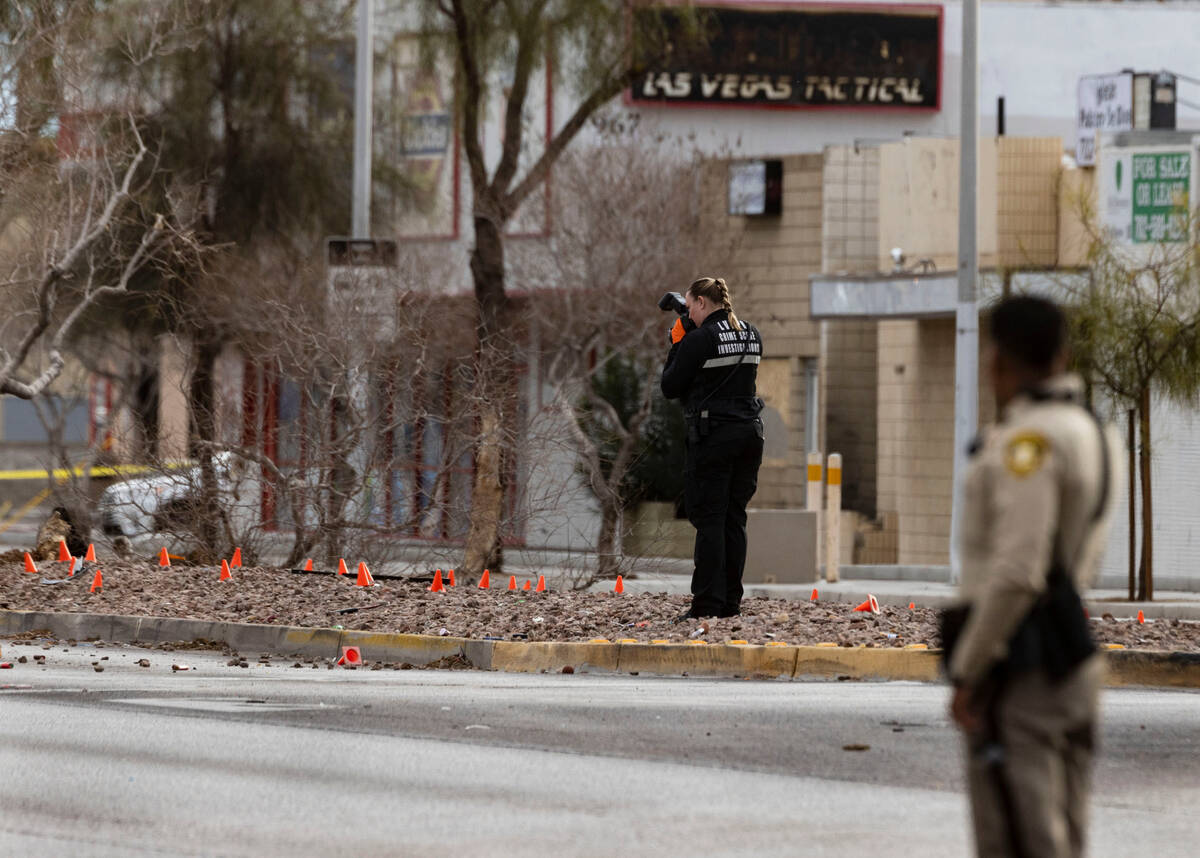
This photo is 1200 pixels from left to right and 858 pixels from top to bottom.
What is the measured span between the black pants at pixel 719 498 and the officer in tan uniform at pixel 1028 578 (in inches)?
272

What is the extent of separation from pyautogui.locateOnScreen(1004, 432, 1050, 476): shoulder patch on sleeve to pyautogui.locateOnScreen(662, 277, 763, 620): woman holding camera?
23.0 feet

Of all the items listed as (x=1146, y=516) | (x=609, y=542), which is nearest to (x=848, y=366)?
(x=1146, y=516)

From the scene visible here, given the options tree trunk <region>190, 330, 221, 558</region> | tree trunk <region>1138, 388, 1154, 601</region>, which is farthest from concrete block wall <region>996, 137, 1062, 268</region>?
tree trunk <region>190, 330, 221, 558</region>

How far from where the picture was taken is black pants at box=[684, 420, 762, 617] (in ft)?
36.4

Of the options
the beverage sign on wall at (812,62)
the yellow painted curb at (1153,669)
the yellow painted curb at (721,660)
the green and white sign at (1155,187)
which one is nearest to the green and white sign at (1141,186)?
the green and white sign at (1155,187)

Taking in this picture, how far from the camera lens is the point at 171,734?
8.33 m

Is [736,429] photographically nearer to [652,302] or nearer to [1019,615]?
[1019,615]

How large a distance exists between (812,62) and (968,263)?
1149cm

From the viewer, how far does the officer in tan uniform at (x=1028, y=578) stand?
3932 millimetres

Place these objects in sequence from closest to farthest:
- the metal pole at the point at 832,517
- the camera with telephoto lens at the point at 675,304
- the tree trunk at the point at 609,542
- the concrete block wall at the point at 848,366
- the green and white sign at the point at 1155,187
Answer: the camera with telephoto lens at the point at 675,304
the tree trunk at the point at 609,542
the metal pole at the point at 832,517
the green and white sign at the point at 1155,187
the concrete block wall at the point at 848,366

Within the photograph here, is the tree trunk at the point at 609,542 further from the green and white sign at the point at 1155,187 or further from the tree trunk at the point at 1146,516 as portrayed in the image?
the green and white sign at the point at 1155,187

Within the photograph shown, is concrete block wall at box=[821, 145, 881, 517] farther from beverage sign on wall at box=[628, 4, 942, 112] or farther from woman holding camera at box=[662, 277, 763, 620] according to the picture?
woman holding camera at box=[662, 277, 763, 620]

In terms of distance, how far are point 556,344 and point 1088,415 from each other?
22620mm

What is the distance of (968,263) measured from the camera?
20.4 m
